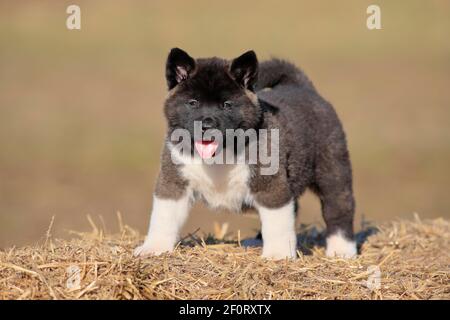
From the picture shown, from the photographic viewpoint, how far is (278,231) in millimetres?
8672

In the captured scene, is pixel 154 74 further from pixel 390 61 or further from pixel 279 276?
pixel 279 276

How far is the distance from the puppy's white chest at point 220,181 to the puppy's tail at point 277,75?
7.38 feet

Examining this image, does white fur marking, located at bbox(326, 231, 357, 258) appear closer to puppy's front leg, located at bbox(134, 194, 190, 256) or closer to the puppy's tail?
the puppy's tail

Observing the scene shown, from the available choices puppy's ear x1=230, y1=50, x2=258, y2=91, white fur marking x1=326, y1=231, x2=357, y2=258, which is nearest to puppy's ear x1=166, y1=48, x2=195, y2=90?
puppy's ear x1=230, y1=50, x2=258, y2=91

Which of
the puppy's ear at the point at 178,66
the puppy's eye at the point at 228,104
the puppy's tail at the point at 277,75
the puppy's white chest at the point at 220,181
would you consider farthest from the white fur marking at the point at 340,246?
the puppy's ear at the point at 178,66

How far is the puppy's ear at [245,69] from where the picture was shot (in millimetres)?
8625

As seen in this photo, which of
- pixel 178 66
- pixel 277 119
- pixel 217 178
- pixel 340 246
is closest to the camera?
pixel 178 66

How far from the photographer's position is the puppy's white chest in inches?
344

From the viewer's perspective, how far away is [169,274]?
7270 mm

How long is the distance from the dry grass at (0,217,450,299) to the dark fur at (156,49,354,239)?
85 cm

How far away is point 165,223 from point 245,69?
170 cm

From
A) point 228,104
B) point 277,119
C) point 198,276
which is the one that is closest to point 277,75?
point 277,119

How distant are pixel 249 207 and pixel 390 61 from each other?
20.2 metres

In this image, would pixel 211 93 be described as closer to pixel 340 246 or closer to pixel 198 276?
pixel 198 276
